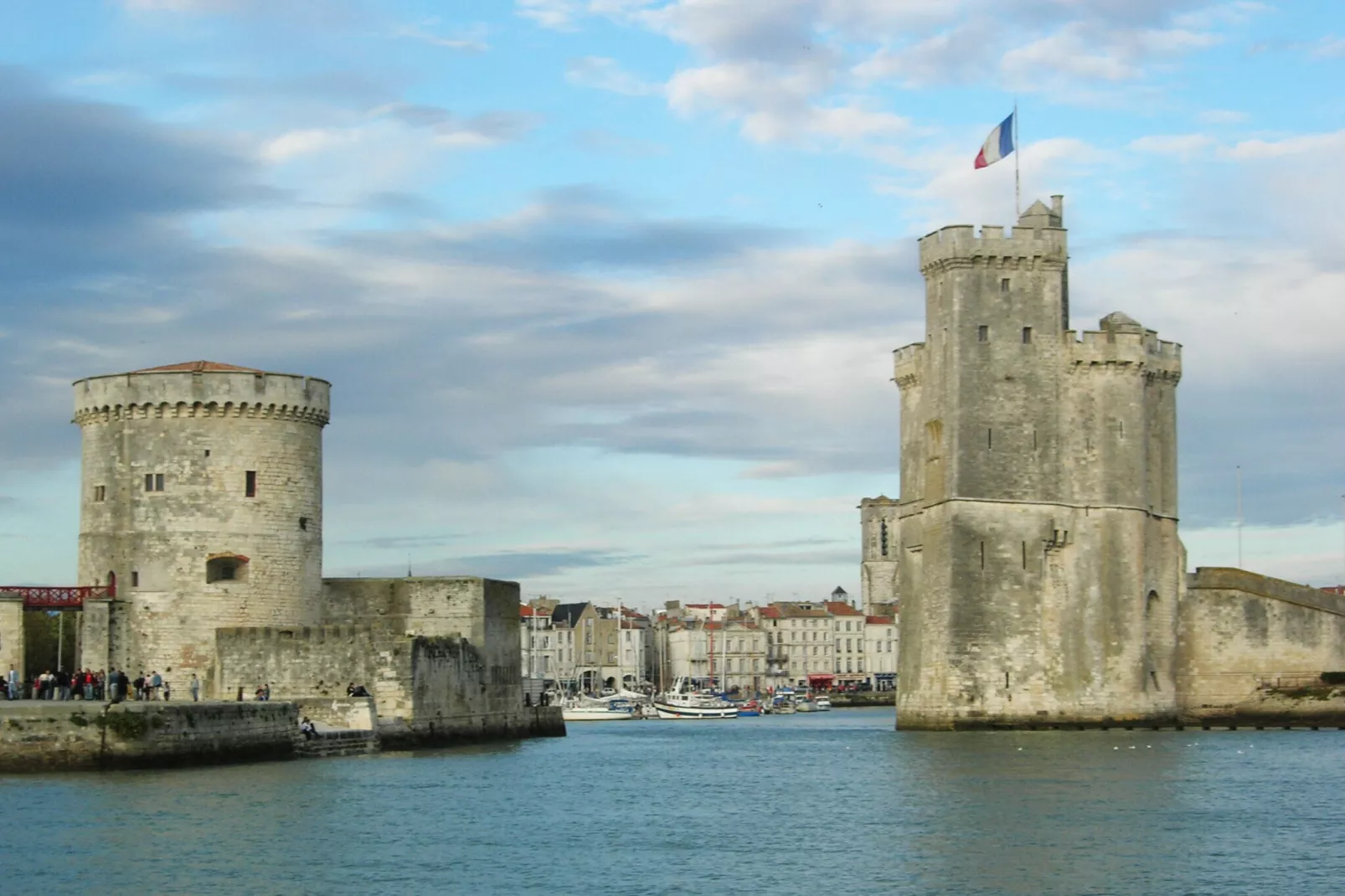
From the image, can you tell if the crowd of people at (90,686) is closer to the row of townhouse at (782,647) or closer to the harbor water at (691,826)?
the harbor water at (691,826)

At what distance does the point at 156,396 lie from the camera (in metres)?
41.5

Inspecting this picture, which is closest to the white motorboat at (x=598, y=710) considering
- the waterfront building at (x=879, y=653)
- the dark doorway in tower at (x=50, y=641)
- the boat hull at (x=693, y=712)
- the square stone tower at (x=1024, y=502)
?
the boat hull at (x=693, y=712)

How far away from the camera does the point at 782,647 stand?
136375mm

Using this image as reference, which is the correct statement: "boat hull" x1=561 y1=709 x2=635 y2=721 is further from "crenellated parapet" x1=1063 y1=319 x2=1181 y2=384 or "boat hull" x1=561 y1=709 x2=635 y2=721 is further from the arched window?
the arched window

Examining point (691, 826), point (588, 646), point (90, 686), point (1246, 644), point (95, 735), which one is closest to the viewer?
point (691, 826)

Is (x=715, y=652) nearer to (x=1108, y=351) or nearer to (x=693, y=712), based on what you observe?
(x=693, y=712)

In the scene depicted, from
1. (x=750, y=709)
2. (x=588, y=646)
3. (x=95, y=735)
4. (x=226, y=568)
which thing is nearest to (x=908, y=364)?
(x=226, y=568)

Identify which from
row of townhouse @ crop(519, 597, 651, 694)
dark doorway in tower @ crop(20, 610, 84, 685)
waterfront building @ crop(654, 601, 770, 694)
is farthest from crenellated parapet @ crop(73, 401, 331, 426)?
waterfront building @ crop(654, 601, 770, 694)

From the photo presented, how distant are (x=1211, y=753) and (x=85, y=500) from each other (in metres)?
24.9

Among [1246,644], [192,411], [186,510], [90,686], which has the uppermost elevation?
[192,411]

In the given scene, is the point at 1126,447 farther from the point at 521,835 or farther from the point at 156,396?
the point at 521,835

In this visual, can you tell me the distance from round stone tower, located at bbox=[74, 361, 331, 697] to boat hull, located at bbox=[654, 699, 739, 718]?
53.0 meters

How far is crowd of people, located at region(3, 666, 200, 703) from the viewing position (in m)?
37.5

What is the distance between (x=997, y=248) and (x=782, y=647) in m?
86.7
